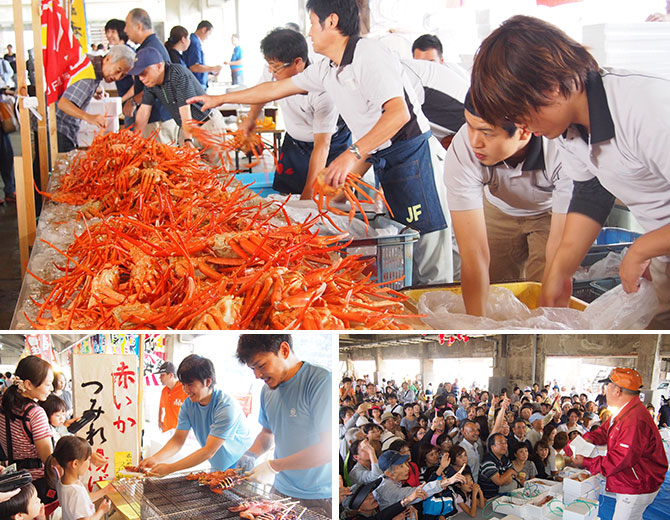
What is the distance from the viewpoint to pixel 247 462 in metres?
1.43

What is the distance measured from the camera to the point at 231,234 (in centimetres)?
169

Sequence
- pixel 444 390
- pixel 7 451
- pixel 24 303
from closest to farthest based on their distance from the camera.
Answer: pixel 7 451 → pixel 444 390 → pixel 24 303

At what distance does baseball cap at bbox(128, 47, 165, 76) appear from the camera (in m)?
2.49

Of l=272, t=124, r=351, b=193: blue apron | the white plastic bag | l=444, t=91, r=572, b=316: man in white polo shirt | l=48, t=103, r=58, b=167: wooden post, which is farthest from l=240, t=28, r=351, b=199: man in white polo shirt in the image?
l=48, t=103, r=58, b=167: wooden post

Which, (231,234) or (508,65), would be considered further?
(508,65)

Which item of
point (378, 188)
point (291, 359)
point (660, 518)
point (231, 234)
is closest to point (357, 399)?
point (291, 359)

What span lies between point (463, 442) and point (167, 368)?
702 mm

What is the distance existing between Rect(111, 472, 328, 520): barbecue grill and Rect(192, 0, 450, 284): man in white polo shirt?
41.9 inches

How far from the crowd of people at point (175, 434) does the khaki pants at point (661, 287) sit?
1.32 m

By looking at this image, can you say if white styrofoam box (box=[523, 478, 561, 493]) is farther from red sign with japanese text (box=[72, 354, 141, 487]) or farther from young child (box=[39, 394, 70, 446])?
young child (box=[39, 394, 70, 446])

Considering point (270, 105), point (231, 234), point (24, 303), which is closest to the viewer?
point (231, 234)

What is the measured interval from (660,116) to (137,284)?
1568 millimetres

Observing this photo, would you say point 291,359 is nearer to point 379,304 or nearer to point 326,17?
point 379,304

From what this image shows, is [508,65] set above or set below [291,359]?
above
